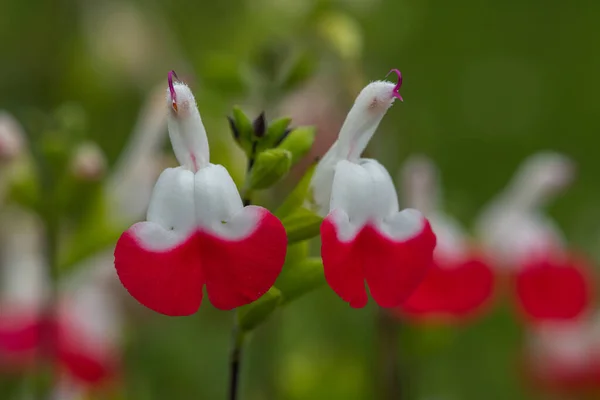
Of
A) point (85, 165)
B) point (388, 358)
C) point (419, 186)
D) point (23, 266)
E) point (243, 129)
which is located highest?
point (243, 129)

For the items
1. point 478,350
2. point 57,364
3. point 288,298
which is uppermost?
point 288,298

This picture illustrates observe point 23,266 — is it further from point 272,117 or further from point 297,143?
point 297,143

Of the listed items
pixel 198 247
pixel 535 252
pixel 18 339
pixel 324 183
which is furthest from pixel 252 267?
pixel 535 252

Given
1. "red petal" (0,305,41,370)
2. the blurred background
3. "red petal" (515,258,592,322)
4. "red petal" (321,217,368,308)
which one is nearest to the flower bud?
the blurred background

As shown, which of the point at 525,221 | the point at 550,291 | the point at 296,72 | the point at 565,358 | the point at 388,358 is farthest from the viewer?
the point at 565,358

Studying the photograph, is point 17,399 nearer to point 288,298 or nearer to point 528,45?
point 288,298

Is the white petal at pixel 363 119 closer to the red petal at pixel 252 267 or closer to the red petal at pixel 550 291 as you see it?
the red petal at pixel 252 267

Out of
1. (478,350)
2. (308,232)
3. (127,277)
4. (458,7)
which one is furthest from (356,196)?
(458,7)
